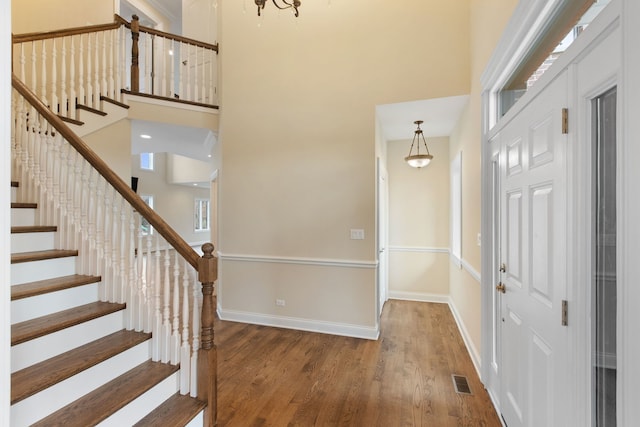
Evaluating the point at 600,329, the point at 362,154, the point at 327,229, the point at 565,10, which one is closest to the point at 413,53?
the point at 362,154

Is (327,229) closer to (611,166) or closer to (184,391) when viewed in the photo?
(184,391)

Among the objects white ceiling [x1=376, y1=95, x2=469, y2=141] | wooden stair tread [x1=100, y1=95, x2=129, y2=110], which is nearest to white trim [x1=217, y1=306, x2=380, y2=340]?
white ceiling [x1=376, y1=95, x2=469, y2=141]

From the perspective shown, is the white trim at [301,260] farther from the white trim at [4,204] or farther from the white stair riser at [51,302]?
the white trim at [4,204]

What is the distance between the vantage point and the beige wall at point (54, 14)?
3527 mm

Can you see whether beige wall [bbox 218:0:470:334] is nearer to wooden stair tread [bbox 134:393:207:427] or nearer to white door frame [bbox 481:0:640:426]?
white door frame [bbox 481:0:640:426]

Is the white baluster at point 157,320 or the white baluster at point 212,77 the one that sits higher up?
the white baluster at point 212,77

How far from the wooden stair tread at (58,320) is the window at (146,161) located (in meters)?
7.77

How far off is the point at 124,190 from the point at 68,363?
1.08m

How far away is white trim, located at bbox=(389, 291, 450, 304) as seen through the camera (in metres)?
4.53

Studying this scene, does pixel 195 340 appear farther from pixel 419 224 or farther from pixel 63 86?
pixel 419 224

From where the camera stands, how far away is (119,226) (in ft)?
7.16

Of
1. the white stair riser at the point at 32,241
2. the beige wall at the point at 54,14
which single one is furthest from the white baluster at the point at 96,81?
the white stair riser at the point at 32,241

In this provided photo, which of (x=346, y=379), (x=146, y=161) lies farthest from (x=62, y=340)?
(x=146, y=161)

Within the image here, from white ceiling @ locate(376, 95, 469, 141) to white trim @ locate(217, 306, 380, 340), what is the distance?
2.55m
